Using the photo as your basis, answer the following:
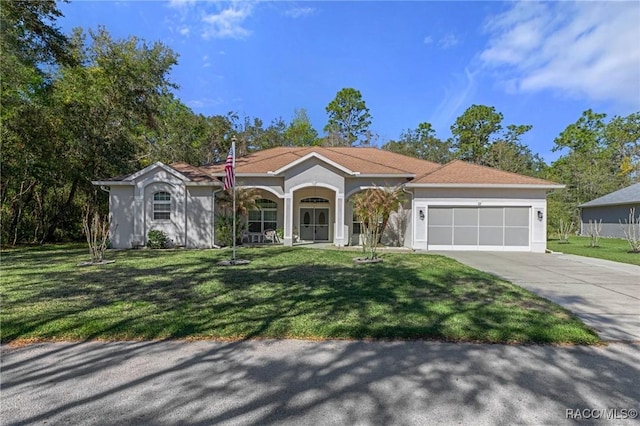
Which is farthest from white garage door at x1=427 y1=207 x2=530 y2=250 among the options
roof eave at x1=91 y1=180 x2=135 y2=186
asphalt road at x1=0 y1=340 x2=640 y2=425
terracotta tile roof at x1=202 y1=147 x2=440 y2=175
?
roof eave at x1=91 y1=180 x2=135 y2=186

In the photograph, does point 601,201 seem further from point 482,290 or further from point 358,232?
point 482,290

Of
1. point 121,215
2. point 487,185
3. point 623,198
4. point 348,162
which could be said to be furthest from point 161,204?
point 623,198

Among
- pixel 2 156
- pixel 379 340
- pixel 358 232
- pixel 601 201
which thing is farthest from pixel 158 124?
pixel 601 201

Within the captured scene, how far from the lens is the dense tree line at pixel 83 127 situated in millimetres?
14719

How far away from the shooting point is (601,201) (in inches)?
1091

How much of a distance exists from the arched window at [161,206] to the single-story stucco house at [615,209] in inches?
1213

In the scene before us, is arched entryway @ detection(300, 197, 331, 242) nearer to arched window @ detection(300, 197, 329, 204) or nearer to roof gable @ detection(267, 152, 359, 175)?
arched window @ detection(300, 197, 329, 204)

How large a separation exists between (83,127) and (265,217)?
38.3 feet

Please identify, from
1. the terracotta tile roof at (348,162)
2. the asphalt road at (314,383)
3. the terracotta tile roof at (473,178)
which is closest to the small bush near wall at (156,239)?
the terracotta tile roof at (348,162)

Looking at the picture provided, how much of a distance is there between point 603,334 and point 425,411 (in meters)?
3.78

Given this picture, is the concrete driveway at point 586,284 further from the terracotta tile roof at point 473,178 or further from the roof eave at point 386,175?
the roof eave at point 386,175

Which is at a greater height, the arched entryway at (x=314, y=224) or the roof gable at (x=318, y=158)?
the roof gable at (x=318, y=158)

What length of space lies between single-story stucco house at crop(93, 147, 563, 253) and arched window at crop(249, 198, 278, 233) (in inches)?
48.9

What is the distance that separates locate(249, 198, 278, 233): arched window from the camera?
19.0 meters
